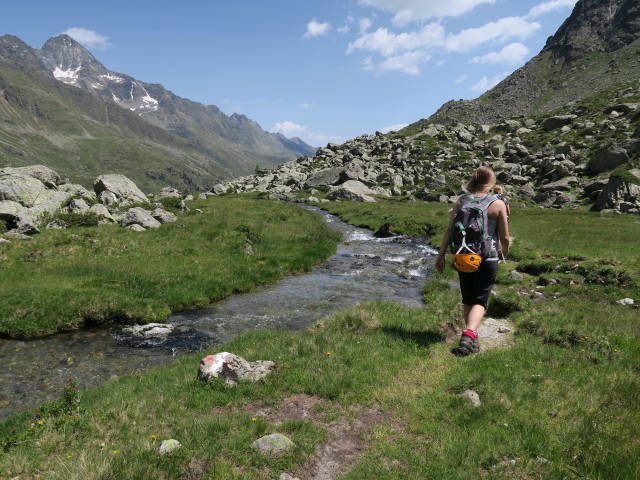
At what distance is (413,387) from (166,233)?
27.5m

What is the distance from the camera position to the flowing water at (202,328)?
11.8 meters

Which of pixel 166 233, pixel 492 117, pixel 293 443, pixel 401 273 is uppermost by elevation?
pixel 492 117

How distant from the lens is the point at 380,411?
800 centimetres

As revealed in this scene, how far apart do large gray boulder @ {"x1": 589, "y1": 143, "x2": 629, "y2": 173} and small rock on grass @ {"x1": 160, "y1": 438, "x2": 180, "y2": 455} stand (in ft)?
229

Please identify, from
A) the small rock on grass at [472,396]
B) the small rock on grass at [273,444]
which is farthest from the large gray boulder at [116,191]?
the small rock on grass at [472,396]

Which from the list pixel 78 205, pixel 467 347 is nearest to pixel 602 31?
pixel 78 205

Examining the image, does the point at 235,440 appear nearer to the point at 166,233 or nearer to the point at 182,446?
the point at 182,446

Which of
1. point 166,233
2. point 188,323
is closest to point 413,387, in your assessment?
point 188,323

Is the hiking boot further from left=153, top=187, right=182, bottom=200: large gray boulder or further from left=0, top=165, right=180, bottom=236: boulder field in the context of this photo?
left=153, top=187, right=182, bottom=200: large gray boulder

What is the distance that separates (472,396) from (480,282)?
114 inches

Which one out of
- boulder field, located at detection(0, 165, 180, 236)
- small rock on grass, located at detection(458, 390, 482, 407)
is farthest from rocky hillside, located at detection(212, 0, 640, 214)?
small rock on grass, located at detection(458, 390, 482, 407)

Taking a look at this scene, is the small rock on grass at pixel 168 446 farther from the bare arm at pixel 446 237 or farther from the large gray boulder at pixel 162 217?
the large gray boulder at pixel 162 217

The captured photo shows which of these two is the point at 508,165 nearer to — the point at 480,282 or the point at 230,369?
the point at 480,282

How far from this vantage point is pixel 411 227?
4266cm
